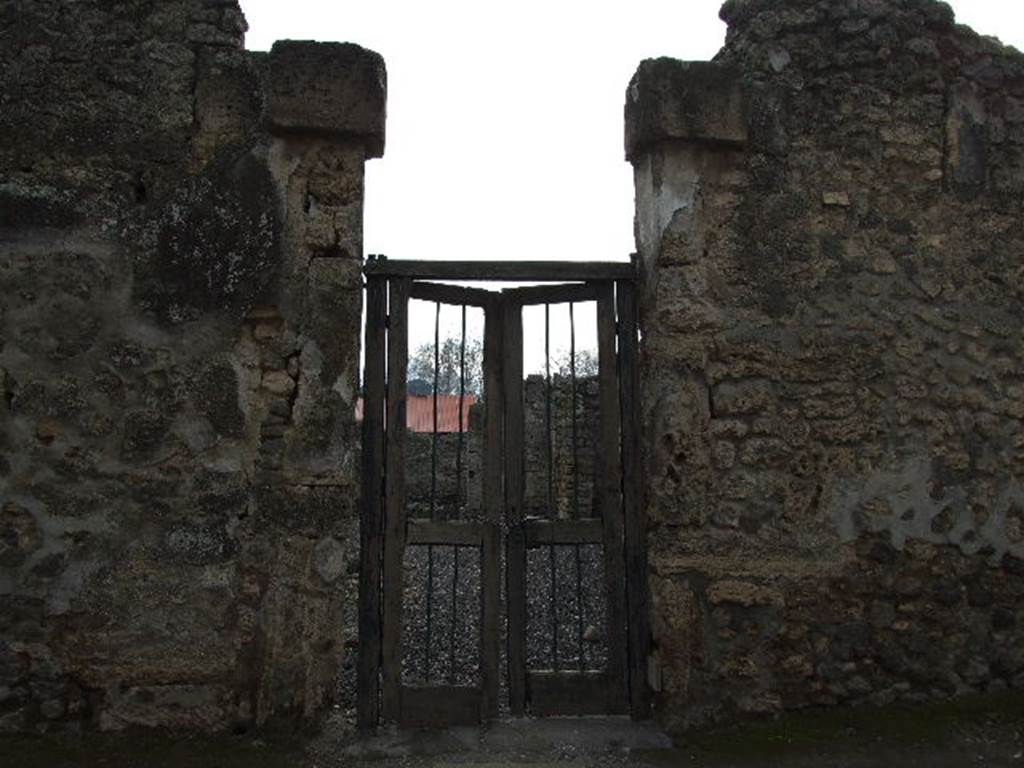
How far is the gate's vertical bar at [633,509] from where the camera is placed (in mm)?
4121

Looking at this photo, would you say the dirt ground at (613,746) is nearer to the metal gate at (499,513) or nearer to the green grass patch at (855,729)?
the green grass patch at (855,729)

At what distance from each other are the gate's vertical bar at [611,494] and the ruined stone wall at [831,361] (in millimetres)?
214

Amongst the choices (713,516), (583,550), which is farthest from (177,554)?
(583,550)

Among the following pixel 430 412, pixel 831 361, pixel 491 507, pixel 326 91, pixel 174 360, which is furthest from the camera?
pixel 430 412

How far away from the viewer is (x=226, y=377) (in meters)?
3.79

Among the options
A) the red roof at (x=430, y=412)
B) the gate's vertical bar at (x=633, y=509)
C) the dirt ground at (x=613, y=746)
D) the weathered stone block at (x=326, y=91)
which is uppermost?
the weathered stone block at (x=326, y=91)

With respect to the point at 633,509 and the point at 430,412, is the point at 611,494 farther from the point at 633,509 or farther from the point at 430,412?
the point at 430,412

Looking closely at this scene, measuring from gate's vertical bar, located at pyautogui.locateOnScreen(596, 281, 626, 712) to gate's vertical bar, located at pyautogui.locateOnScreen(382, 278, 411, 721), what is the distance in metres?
0.95

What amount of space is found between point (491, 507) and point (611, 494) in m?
0.58

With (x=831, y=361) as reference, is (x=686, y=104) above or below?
above

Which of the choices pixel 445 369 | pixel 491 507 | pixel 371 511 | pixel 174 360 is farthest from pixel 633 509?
pixel 445 369

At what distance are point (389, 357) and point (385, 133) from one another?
1.03m

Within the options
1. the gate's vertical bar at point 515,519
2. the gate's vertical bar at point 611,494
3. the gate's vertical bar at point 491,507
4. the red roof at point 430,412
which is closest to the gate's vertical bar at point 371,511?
the gate's vertical bar at point 491,507

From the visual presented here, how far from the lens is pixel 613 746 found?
3789mm
